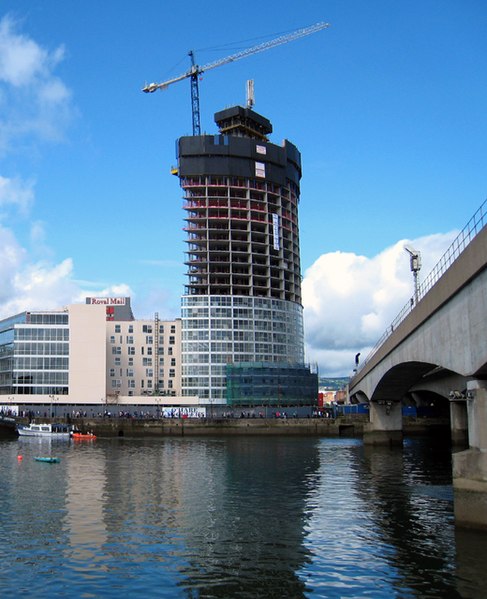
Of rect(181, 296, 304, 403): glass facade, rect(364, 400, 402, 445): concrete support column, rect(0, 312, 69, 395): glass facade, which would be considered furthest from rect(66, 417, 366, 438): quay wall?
rect(181, 296, 304, 403): glass facade

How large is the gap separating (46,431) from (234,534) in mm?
102737

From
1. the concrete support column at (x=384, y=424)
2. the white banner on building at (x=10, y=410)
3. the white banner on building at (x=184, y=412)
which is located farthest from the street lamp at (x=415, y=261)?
the white banner on building at (x=10, y=410)

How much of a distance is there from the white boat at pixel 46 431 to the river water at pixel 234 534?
5671 centimetres

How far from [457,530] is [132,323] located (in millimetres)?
160029

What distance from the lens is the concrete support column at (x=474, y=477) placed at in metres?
35.8

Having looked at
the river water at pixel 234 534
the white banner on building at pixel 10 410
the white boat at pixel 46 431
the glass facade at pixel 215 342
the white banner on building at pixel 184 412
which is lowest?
the river water at pixel 234 534

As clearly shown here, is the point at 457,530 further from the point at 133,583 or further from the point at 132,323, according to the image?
the point at 132,323

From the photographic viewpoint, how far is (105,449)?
338 ft

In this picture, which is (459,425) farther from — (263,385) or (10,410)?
(10,410)

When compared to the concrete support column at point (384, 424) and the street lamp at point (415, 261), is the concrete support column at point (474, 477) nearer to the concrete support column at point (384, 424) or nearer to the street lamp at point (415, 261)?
the street lamp at point (415, 261)

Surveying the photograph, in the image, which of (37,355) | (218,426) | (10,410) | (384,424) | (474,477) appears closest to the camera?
(474,477)

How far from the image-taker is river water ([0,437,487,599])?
2844 centimetres

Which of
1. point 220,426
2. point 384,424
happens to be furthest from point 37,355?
point 384,424

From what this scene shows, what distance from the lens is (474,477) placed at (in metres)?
36.1
